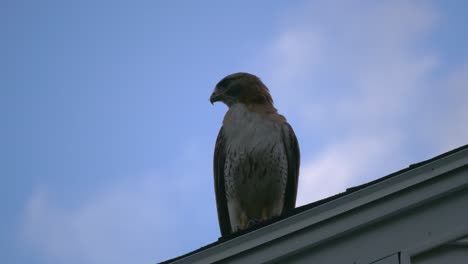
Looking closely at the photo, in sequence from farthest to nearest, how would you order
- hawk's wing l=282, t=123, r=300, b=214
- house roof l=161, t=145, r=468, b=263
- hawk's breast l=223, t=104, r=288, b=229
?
hawk's wing l=282, t=123, r=300, b=214 → hawk's breast l=223, t=104, r=288, b=229 → house roof l=161, t=145, r=468, b=263

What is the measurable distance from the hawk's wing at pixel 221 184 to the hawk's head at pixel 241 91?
60 centimetres

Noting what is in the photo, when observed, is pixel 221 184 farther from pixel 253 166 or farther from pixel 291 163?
pixel 291 163

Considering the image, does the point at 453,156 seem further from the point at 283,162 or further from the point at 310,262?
the point at 283,162

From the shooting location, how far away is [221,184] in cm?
815

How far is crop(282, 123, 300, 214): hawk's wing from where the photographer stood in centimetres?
794

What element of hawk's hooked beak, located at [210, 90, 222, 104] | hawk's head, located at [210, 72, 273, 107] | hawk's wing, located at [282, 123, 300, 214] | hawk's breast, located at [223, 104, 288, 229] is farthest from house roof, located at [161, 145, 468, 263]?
hawk's hooked beak, located at [210, 90, 222, 104]

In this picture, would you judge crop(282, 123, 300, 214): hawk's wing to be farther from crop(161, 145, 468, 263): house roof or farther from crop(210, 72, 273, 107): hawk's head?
crop(161, 145, 468, 263): house roof

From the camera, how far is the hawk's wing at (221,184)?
8.09 m

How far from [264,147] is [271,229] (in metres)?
3.26

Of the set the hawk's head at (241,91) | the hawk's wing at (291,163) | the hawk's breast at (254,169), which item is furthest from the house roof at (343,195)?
the hawk's head at (241,91)

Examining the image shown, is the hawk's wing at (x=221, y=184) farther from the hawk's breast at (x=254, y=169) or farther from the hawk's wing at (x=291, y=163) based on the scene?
the hawk's wing at (x=291, y=163)

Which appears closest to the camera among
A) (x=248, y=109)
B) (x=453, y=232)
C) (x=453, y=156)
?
(x=453, y=232)

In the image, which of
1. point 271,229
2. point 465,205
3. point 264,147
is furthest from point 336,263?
point 264,147

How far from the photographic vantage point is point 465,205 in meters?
4.11
